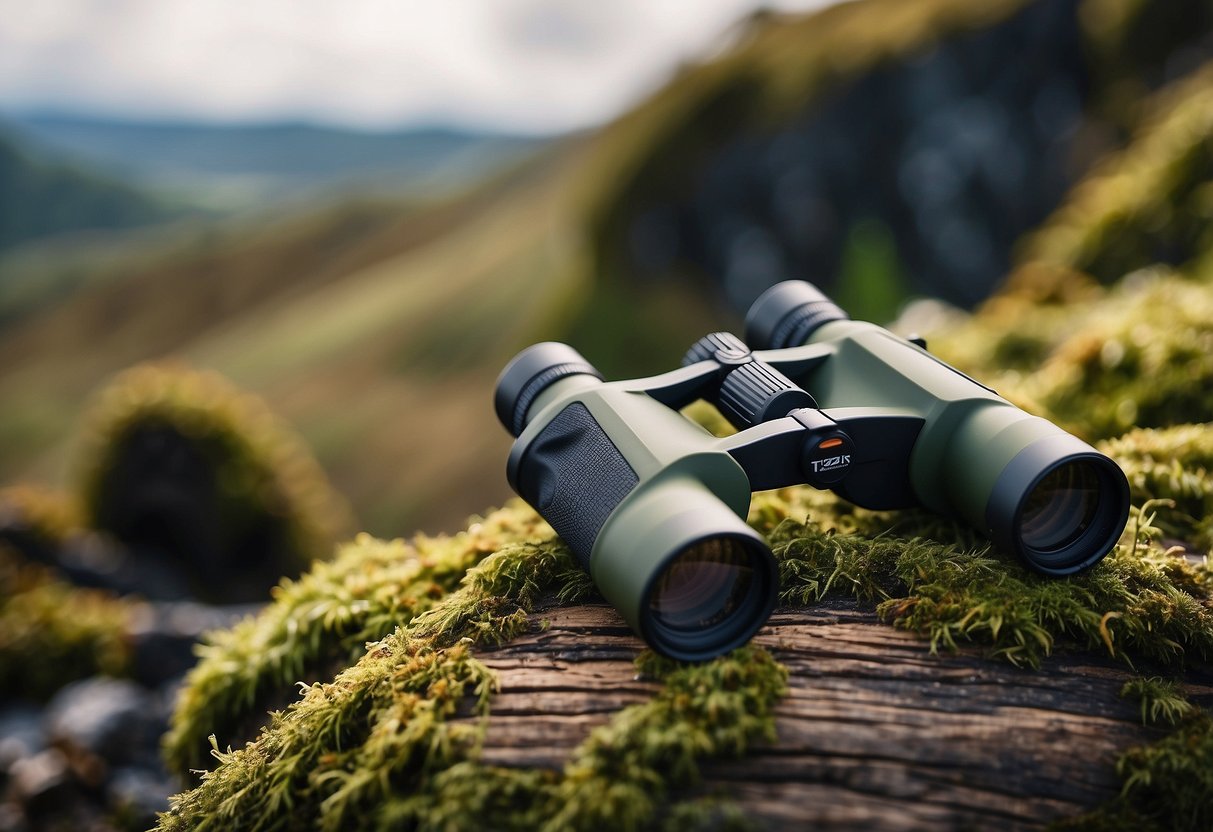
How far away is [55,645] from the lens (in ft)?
25.8

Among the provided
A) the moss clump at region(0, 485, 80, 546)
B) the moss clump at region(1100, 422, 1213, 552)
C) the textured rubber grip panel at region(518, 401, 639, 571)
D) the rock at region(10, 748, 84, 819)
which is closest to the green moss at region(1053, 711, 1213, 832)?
the moss clump at region(1100, 422, 1213, 552)

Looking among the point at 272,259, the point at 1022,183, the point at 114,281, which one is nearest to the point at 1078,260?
Result: the point at 1022,183

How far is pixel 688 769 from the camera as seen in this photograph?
2430 mm

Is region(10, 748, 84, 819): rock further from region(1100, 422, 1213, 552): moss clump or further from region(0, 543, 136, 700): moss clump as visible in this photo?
region(1100, 422, 1213, 552): moss clump

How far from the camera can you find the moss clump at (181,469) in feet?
35.9

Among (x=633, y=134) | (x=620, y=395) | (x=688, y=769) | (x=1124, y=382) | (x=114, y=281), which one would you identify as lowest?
(x=688, y=769)

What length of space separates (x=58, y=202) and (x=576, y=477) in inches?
8992

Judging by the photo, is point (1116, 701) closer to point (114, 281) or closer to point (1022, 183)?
point (1022, 183)

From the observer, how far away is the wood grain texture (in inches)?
96.2

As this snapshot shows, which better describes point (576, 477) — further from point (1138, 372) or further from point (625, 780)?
point (1138, 372)

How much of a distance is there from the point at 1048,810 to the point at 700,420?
3.00m

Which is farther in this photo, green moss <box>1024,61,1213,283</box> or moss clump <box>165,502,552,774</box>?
green moss <box>1024,61,1213,283</box>

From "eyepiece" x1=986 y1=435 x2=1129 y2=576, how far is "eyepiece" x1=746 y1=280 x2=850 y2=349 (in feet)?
4.28

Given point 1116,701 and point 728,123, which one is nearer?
point 1116,701
